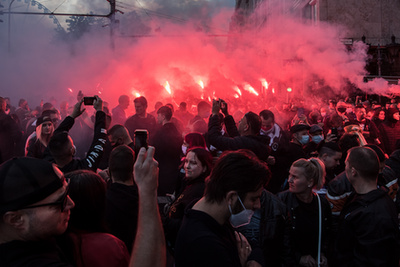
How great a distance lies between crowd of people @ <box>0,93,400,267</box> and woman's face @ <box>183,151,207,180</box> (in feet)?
0.03

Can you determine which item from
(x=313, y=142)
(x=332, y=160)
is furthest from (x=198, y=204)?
(x=313, y=142)

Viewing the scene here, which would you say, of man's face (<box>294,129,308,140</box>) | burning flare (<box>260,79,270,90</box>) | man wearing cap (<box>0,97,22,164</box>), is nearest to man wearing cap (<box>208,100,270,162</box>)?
man's face (<box>294,129,308,140</box>)

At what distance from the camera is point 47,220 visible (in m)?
1.50

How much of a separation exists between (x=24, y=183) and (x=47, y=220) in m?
0.19

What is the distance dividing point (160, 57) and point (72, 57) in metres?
4.09

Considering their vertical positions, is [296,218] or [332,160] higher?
[332,160]

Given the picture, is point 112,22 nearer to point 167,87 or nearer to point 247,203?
point 167,87

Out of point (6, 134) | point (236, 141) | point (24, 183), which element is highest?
point (6, 134)

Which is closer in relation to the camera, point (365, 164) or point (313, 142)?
point (365, 164)

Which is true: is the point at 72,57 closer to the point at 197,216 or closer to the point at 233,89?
the point at 233,89

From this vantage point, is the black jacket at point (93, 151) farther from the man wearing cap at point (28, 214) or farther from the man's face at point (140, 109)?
the man's face at point (140, 109)

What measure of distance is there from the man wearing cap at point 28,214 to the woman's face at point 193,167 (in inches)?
83.1

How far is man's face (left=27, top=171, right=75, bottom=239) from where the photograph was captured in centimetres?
147

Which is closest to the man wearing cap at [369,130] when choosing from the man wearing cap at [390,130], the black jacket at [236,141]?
the man wearing cap at [390,130]
